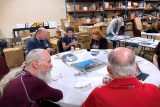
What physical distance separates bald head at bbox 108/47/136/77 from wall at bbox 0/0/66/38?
587 cm

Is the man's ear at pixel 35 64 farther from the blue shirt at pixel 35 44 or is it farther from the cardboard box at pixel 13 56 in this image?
the cardboard box at pixel 13 56

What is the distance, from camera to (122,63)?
4.36ft

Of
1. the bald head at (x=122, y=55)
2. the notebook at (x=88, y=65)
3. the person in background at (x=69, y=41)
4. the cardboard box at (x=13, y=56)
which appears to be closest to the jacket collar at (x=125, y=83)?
the bald head at (x=122, y=55)

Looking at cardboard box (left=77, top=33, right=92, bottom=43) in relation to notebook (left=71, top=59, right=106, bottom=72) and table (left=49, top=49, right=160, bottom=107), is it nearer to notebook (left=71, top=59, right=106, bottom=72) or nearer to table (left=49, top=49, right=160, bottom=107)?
table (left=49, top=49, right=160, bottom=107)

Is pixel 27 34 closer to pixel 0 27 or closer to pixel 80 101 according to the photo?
pixel 0 27

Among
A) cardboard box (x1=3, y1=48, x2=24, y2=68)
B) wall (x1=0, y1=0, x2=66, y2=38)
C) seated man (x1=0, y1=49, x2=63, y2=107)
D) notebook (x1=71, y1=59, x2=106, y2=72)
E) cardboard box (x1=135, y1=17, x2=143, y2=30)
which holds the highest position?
wall (x1=0, y1=0, x2=66, y2=38)

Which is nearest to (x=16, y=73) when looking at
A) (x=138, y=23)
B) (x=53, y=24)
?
(x=53, y=24)

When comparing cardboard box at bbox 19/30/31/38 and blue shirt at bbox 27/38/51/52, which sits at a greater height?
cardboard box at bbox 19/30/31/38

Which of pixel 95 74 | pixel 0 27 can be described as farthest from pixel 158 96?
pixel 0 27

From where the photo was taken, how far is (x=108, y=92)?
4.14 feet

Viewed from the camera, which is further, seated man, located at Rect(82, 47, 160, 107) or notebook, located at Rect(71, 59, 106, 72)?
notebook, located at Rect(71, 59, 106, 72)

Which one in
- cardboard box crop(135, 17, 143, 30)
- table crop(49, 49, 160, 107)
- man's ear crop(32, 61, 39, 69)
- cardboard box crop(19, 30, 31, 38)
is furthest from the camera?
cardboard box crop(135, 17, 143, 30)

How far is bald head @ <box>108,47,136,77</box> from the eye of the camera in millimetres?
A: 1321

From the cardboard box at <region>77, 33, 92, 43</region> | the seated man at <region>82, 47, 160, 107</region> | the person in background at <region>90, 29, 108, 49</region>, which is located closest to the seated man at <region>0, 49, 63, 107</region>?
the seated man at <region>82, 47, 160, 107</region>
